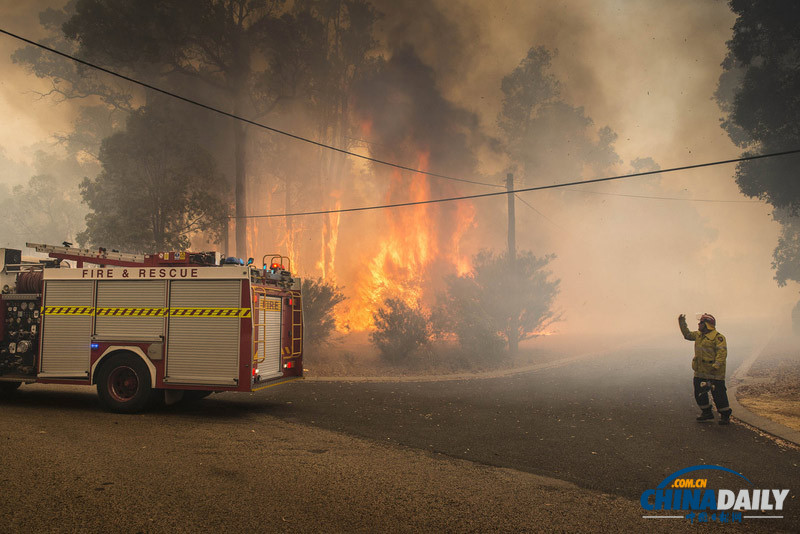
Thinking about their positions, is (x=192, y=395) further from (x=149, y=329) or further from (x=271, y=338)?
(x=271, y=338)

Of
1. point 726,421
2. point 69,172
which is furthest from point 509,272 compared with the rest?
point 69,172

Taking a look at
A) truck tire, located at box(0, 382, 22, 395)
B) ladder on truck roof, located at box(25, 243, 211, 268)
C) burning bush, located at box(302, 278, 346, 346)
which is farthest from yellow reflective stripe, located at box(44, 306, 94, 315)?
burning bush, located at box(302, 278, 346, 346)

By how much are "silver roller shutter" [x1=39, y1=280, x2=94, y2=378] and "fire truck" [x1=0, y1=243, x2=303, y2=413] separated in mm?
17

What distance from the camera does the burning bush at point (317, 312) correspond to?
18.8 metres

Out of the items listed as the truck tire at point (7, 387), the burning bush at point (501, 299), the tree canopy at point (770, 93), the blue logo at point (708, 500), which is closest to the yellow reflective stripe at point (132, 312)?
the truck tire at point (7, 387)

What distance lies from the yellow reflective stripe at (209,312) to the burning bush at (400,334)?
9.04m

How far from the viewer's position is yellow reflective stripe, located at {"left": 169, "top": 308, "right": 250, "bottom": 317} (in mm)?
8508

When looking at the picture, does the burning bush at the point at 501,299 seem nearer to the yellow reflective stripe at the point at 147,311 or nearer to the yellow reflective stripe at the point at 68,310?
the yellow reflective stripe at the point at 147,311

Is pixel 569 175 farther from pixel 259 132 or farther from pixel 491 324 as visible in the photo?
pixel 491 324

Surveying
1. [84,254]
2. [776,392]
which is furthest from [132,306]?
[776,392]

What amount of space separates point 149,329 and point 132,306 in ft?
1.72

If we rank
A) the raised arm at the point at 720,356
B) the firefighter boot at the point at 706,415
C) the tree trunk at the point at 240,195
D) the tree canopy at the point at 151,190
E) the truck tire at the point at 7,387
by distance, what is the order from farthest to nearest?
1. the tree trunk at the point at 240,195
2. the tree canopy at the point at 151,190
3. the truck tire at the point at 7,387
4. the firefighter boot at the point at 706,415
5. the raised arm at the point at 720,356

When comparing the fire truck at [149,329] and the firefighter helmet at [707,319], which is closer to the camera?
the firefighter helmet at [707,319]

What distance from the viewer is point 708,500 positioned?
486 centimetres
